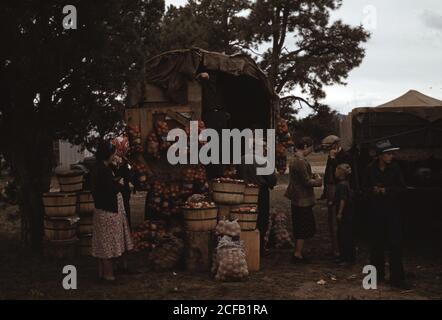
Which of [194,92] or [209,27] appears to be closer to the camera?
[194,92]

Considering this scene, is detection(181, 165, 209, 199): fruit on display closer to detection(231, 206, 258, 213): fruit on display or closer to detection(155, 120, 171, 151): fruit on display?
detection(155, 120, 171, 151): fruit on display

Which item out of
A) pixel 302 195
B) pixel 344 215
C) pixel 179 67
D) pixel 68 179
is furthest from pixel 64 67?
pixel 344 215

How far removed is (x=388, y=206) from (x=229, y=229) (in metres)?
2.46

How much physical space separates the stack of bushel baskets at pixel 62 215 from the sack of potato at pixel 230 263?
3236mm

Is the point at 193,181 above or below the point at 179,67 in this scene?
below

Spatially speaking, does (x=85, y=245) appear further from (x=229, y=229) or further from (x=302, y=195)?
(x=302, y=195)

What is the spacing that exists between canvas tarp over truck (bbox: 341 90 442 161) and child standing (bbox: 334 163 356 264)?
1657 millimetres

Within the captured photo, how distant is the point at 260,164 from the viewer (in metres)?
9.81

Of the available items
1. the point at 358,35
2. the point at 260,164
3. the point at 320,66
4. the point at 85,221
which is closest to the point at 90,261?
the point at 85,221

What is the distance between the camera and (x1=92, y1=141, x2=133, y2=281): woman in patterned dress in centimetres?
768

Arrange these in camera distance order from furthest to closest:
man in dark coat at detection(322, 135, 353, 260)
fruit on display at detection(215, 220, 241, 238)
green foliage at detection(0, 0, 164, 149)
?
man in dark coat at detection(322, 135, 353, 260) < green foliage at detection(0, 0, 164, 149) < fruit on display at detection(215, 220, 241, 238)

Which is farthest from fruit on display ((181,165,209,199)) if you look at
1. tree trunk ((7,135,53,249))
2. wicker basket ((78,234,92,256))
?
tree trunk ((7,135,53,249))

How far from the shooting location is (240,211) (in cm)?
873
